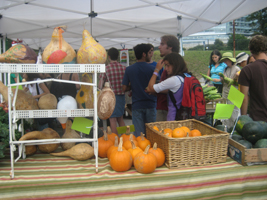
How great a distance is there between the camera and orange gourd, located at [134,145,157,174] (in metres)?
1.34

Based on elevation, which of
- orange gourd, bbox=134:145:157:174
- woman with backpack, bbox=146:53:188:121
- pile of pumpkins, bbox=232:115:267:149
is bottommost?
orange gourd, bbox=134:145:157:174

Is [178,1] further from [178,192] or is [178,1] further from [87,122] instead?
[178,192]

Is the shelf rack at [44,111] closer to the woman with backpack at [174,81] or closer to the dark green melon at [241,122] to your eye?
the woman with backpack at [174,81]

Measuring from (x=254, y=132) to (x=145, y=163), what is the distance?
87cm

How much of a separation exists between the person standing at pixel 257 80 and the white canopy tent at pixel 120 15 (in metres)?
1.92

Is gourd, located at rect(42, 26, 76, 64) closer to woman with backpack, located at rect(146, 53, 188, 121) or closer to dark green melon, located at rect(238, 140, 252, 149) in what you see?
woman with backpack, located at rect(146, 53, 188, 121)

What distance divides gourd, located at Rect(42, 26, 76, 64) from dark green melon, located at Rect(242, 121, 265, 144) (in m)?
1.41

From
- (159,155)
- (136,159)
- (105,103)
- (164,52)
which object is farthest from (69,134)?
(164,52)

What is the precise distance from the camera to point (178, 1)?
4.29 m

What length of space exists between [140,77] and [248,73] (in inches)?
54.1

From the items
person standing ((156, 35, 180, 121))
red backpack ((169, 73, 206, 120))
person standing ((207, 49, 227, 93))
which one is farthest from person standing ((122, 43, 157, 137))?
person standing ((207, 49, 227, 93))

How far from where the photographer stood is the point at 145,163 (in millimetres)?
1333

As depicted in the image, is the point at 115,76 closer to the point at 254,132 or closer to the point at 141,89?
the point at 141,89

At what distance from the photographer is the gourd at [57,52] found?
142cm
